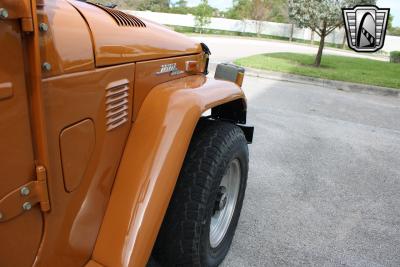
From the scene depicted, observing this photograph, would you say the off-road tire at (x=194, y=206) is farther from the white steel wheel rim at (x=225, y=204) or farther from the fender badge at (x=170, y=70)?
the fender badge at (x=170, y=70)

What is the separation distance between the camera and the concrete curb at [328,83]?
936cm

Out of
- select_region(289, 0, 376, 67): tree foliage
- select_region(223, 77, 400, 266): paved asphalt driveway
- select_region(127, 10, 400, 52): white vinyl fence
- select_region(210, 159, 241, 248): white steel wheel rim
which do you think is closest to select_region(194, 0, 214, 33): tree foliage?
select_region(127, 10, 400, 52): white vinyl fence

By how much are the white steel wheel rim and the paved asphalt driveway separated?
0.23m

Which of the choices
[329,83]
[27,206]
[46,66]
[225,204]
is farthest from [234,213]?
[329,83]

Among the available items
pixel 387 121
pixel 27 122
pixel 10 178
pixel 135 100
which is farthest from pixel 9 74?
pixel 387 121

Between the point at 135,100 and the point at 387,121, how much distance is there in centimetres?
601

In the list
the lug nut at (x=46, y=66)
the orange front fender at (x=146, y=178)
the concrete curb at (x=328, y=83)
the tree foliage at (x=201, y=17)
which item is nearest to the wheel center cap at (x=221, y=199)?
the orange front fender at (x=146, y=178)

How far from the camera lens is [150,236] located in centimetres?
166

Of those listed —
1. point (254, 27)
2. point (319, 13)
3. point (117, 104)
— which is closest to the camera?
point (117, 104)

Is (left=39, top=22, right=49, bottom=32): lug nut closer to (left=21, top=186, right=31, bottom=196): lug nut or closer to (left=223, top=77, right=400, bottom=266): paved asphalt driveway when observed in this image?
(left=21, top=186, right=31, bottom=196): lug nut

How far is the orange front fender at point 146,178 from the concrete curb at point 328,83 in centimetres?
865

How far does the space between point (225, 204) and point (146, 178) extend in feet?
3.21

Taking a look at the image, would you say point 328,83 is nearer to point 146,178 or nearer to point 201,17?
point 146,178

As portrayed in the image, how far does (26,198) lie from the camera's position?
4.09ft
